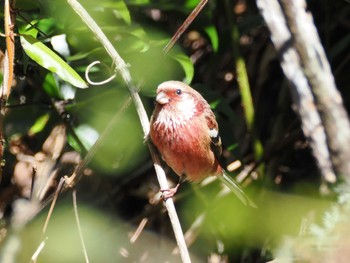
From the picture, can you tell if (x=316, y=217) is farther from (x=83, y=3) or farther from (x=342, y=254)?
(x=342, y=254)

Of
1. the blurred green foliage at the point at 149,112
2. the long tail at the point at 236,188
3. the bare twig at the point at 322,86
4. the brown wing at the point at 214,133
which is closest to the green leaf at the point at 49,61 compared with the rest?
the blurred green foliage at the point at 149,112

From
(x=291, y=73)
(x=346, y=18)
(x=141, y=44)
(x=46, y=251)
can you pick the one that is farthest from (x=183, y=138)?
(x=346, y=18)

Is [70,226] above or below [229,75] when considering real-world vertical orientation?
below

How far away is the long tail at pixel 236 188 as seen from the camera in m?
4.10

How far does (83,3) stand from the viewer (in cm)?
354

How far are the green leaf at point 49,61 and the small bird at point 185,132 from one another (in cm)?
93

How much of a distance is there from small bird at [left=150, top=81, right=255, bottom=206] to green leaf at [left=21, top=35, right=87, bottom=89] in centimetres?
93

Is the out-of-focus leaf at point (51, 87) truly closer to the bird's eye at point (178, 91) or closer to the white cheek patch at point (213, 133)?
the bird's eye at point (178, 91)

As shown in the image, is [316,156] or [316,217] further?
[316,217]

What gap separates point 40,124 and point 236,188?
123 cm

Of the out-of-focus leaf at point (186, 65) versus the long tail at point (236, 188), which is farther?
the long tail at point (236, 188)

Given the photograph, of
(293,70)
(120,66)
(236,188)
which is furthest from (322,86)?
(236,188)

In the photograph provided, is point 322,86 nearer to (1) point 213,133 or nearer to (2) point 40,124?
(1) point 213,133

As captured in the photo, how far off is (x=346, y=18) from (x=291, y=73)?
64.7 inches
